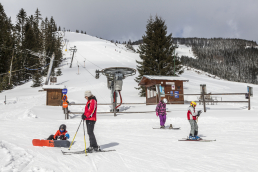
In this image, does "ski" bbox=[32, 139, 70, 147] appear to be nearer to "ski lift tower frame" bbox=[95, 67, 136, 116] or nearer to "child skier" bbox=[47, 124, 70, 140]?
"child skier" bbox=[47, 124, 70, 140]

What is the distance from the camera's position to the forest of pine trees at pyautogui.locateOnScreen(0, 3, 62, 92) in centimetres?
3784

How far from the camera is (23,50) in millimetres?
48312

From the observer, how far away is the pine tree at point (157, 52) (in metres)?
28.1

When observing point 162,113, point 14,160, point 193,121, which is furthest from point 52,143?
point 162,113

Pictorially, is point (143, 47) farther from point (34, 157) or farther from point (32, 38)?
point (32, 38)

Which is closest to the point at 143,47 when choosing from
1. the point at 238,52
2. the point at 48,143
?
the point at 48,143

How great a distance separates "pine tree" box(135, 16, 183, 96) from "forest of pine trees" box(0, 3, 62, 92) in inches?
528

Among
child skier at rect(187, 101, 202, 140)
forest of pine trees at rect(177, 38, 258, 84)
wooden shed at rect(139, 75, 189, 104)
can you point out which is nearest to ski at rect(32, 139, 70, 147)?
child skier at rect(187, 101, 202, 140)

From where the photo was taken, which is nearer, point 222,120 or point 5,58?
point 222,120

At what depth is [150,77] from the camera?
22312mm

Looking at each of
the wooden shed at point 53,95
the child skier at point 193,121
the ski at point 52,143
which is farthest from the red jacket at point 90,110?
the wooden shed at point 53,95

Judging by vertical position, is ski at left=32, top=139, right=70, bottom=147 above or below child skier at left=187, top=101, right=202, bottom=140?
below

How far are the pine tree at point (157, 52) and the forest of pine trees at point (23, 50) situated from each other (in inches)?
528

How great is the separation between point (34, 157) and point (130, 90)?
27441mm
